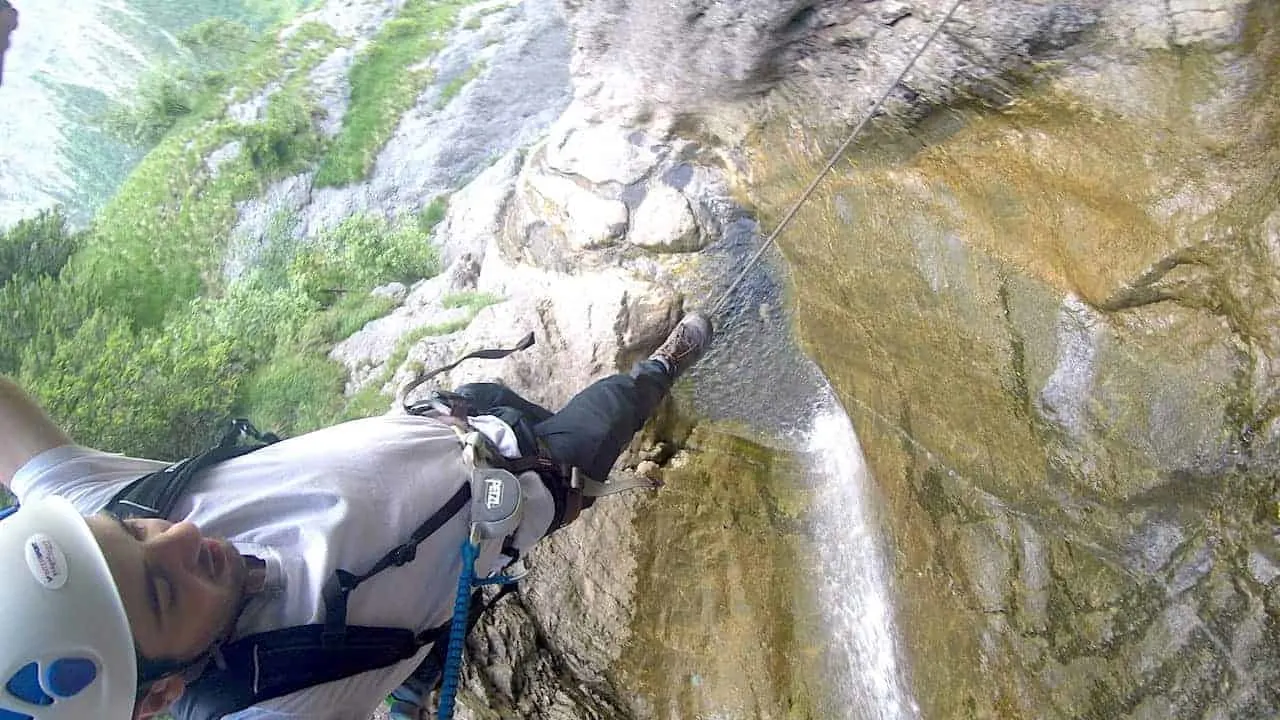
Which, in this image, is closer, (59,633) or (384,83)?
(59,633)

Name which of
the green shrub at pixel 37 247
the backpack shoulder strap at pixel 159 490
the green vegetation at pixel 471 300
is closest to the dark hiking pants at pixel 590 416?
the backpack shoulder strap at pixel 159 490

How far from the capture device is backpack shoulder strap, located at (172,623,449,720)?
99 centimetres

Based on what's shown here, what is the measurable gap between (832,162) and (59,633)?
1848 millimetres

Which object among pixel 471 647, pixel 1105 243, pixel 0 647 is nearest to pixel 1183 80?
pixel 1105 243

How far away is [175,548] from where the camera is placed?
37.0 inches

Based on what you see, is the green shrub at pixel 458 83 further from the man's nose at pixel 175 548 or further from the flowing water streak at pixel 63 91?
the man's nose at pixel 175 548

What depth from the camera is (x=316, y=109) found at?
4.70 metres

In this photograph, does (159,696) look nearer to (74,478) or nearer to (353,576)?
(353,576)

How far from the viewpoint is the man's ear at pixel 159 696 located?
954mm

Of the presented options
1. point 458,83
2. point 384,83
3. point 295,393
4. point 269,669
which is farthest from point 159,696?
point 384,83

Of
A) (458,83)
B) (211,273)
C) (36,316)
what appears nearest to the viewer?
(36,316)

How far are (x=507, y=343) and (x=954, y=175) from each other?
165 cm

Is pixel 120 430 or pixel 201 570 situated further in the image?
pixel 120 430

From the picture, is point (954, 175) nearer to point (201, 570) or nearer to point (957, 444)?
point (957, 444)
